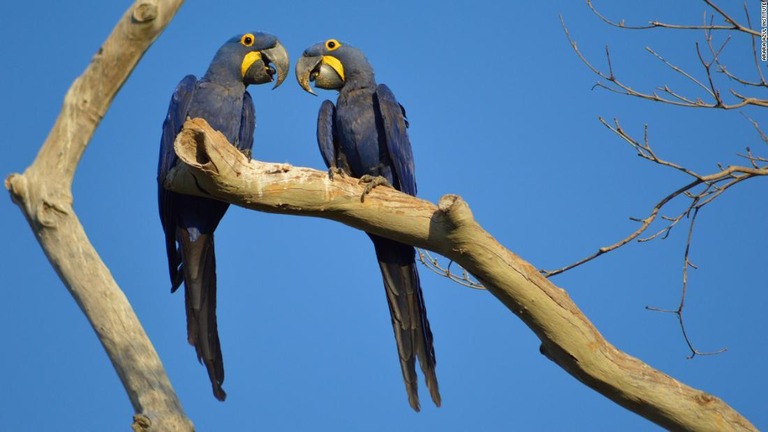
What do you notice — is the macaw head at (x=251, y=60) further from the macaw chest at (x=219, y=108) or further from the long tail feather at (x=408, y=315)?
the long tail feather at (x=408, y=315)

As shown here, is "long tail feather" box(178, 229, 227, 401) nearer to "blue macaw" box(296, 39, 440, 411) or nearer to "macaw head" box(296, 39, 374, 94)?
"blue macaw" box(296, 39, 440, 411)

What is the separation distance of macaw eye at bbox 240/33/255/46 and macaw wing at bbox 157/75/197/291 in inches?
18.7

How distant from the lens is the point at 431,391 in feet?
15.3

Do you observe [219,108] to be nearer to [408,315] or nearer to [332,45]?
[332,45]

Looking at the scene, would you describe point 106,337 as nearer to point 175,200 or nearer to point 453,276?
point 175,200

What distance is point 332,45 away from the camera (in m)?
5.74

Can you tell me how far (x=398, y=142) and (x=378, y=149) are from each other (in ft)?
0.48

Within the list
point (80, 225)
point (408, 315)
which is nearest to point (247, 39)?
point (408, 315)

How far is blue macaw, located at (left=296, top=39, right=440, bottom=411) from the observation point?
4.79 metres

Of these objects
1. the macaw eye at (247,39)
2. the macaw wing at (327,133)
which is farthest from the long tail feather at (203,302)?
the macaw eye at (247,39)

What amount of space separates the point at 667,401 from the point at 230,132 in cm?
290

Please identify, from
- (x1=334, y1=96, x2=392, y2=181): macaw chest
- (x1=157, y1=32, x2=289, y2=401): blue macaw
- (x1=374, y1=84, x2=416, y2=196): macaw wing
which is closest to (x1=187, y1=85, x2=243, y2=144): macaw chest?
(x1=157, y1=32, x2=289, y2=401): blue macaw

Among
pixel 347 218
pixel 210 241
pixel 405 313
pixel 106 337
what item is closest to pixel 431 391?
pixel 405 313

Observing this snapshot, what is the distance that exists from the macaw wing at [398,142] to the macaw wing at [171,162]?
1177 millimetres
